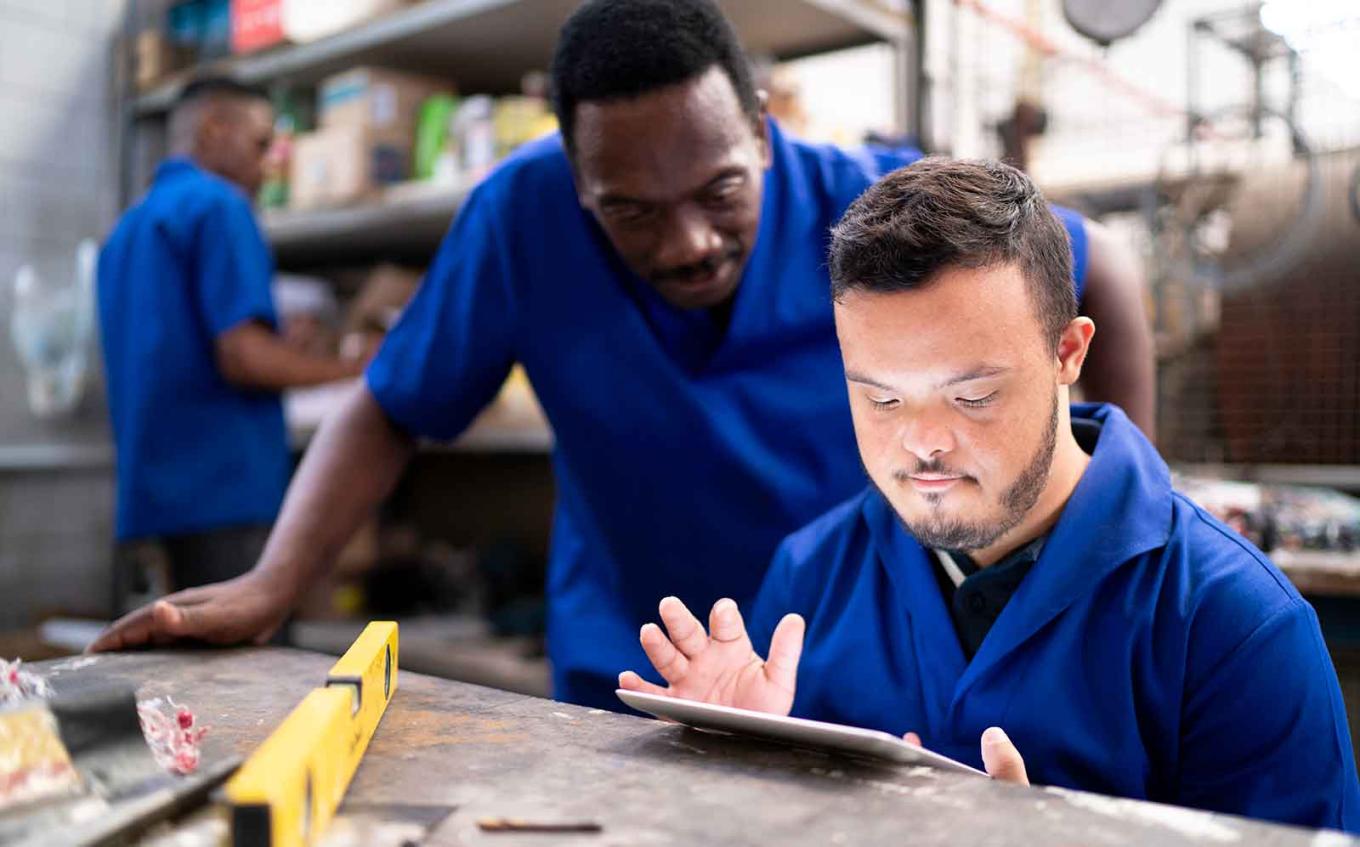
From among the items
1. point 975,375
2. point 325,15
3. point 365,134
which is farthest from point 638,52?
point 325,15

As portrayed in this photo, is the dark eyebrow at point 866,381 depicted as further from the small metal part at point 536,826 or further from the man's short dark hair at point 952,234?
the small metal part at point 536,826

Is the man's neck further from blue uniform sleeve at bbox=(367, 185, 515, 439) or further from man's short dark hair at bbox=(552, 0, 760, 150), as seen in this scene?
blue uniform sleeve at bbox=(367, 185, 515, 439)

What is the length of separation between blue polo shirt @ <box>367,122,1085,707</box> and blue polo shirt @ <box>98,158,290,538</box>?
1.06 metres

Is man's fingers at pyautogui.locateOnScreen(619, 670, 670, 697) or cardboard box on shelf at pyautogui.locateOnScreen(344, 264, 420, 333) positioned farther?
cardboard box on shelf at pyautogui.locateOnScreen(344, 264, 420, 333)

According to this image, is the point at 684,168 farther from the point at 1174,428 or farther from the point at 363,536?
the point at 363,536

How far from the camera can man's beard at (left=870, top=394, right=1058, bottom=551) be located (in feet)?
3.09

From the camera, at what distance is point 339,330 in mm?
3258

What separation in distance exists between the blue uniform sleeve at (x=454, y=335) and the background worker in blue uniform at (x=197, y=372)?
0.92 m

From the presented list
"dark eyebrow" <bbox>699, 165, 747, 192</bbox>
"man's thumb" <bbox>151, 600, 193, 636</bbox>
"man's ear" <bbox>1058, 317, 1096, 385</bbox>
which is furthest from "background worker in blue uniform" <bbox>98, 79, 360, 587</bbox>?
"man's ear" <bbox>1058, 317, 1096, 385</bbox>

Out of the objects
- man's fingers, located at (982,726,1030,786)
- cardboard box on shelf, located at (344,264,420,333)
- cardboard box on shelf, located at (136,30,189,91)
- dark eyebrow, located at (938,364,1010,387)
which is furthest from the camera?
cardboard box on shelf, located at (136,30,189,91)

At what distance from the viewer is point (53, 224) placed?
3.69 m

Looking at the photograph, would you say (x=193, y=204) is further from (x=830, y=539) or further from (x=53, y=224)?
(x=830, y=539)

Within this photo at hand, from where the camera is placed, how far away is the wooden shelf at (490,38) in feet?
8.09

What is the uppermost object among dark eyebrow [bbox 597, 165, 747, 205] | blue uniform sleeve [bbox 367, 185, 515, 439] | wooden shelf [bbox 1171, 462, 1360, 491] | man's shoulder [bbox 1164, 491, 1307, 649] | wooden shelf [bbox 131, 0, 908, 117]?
wooden shelf [bbox 131, 0, 908, 117]
